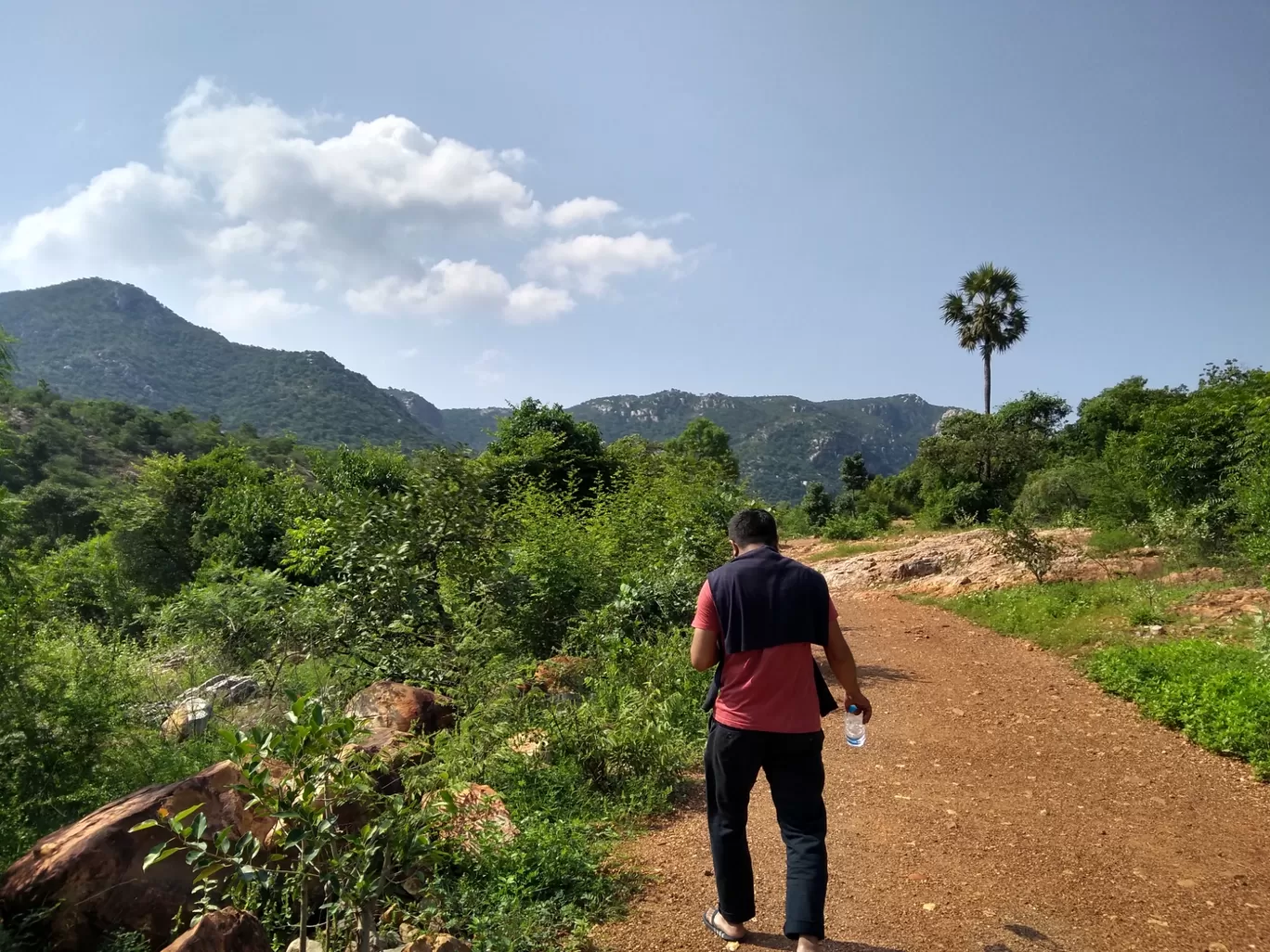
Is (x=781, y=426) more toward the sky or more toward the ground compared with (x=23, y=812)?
more toward the sky

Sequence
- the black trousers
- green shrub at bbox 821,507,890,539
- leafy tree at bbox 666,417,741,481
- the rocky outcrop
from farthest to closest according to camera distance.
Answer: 1. leafy tree at bbox 666,417,741,481
2. green shrub at bbox 821,507,890,539
3. the rocky outcrop
4. the black trousers

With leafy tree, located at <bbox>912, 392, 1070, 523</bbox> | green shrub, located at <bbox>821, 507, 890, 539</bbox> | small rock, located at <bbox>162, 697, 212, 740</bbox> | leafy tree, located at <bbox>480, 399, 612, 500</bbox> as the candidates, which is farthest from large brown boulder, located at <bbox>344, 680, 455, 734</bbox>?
green shrub, located at <bbox>821, 507, 890, 539</bbox>

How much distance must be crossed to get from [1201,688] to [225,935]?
7.32 metres

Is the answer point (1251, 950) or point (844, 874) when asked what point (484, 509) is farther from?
point (1251, 950)

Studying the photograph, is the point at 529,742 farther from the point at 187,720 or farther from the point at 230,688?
the point at 230,688

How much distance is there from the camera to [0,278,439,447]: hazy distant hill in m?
85.6

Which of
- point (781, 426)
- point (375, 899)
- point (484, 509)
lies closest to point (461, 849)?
point (375, 899)

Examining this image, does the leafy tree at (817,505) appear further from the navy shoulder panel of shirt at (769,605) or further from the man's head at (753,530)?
the navy shoulder panel of shirt at (769,605)

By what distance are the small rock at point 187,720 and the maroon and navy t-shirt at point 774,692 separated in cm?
537

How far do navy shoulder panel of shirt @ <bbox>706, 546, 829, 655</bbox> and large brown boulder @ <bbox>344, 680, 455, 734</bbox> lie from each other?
125 inches

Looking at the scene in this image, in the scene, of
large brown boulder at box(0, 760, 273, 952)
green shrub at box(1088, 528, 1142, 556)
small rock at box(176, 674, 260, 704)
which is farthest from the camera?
green shrub at box(1088, 528, 1142, 556)

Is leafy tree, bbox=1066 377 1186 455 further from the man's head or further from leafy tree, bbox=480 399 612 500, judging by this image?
the man's head

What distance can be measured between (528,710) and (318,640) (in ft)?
9.08

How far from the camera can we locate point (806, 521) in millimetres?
38250
